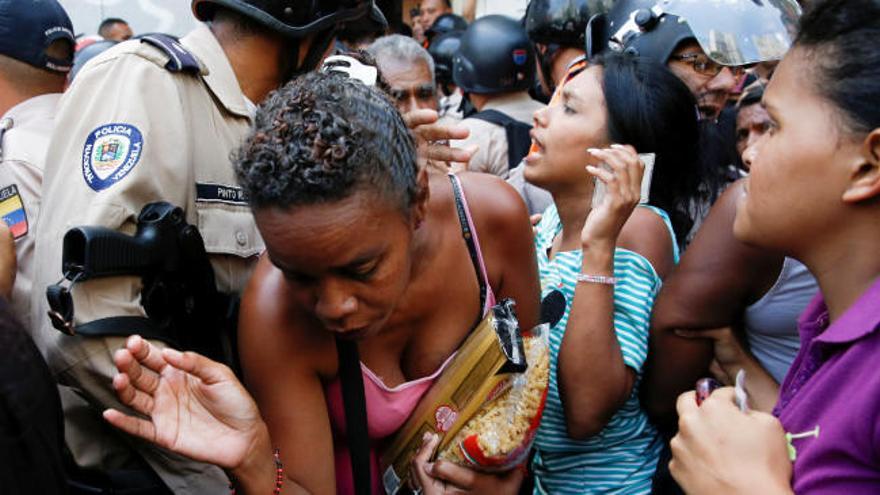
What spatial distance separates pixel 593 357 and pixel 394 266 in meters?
0.72

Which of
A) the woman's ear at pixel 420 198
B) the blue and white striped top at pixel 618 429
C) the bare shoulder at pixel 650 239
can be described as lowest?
the blue and white striped top at pixel 618 429

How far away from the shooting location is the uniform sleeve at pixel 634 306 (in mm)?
2205

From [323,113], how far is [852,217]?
100cm

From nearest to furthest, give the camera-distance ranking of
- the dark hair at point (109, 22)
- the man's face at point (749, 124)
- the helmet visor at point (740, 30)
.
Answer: the helmet visor at point (740, 30) < the man's face at point (749, 124) < the dark hair at point (109, 22)

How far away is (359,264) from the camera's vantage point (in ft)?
5.18

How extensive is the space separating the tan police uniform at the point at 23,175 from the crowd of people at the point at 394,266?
1 centimetres

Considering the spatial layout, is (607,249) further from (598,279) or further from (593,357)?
(593,357)

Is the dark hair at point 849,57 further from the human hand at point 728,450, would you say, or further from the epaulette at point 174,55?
the epaulette at point 174,55

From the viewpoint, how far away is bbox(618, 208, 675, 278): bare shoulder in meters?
2.32

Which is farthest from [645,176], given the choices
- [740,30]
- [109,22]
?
[109,22]

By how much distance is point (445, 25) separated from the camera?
8.72 m

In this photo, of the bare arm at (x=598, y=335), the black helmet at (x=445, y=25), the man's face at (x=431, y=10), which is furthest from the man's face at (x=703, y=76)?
the man's face at (x=431, y=10)

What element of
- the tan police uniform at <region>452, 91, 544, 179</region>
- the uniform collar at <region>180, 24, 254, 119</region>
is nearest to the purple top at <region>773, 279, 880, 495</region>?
the uniform collar at <region>180, 24, 254, 119</region>

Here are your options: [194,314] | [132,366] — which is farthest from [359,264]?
[194,314]
